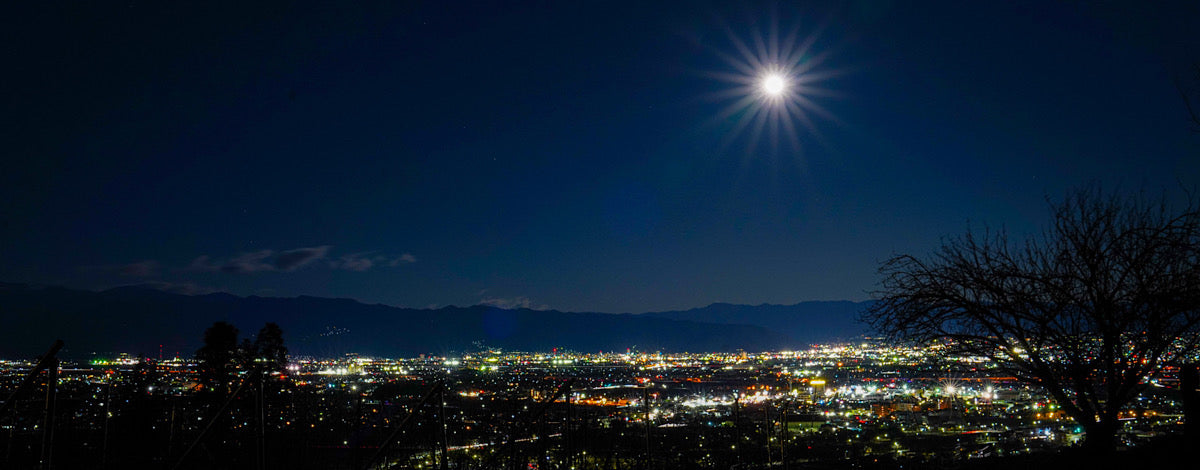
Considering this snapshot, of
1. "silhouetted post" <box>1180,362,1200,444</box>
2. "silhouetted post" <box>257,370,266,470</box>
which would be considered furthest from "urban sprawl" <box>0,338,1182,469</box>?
"silhouetted post" <box>1180,362,1200,444</box>

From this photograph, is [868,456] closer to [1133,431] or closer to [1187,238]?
[1133,431]

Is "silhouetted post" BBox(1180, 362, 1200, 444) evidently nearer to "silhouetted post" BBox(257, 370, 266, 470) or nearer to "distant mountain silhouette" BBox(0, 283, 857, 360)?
"silhouetted post" BBox(257, 370, 266, 470)

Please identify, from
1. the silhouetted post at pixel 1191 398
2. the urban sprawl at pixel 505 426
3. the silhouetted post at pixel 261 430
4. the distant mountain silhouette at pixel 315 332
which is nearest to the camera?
the silhouetted post at pixel 261 430

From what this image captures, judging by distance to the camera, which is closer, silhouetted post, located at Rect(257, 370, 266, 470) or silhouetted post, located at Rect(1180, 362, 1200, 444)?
silhouetted post, located at Rect(257, 370, 266, 470)

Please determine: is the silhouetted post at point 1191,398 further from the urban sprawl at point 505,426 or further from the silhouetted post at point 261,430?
the silhouetted post at point 261,430

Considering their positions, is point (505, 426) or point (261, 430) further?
point (505, 426)

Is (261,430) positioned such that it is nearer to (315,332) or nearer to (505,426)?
(505,426)

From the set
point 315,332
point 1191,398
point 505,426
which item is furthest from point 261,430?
point 315,332

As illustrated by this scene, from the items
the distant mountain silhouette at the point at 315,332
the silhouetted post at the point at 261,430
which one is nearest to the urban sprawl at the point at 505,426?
the silhouetted post at the point at 261,430

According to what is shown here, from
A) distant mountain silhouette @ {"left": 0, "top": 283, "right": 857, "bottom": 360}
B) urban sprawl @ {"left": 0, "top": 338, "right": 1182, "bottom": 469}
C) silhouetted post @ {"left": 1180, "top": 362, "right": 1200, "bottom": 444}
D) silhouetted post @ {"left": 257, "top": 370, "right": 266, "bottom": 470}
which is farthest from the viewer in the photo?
distant mountain silhouette @ {"left": 0, "top": 283, "right": 857, "bottom": 360}

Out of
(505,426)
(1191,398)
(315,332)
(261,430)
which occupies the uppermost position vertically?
(315,332)

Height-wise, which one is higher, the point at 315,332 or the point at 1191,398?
the point at 315,332
